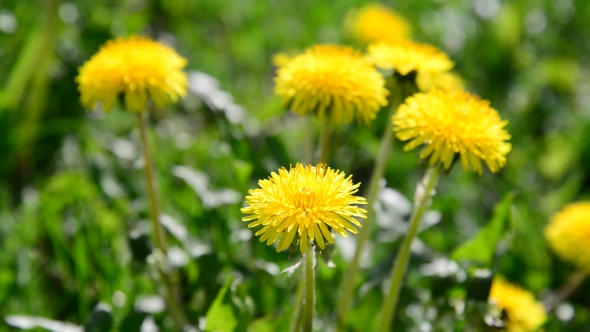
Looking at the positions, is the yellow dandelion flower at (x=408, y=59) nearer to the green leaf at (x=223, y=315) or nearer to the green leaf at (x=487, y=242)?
the green leaf at (x=487, y=242)

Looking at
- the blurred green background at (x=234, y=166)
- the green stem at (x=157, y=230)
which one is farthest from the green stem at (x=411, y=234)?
the green stem at (x=157, y=230)

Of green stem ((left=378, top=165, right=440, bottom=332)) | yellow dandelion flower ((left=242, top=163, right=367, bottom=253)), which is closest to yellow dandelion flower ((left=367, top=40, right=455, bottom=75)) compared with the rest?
green stem ((left=378, top=165, right=440, bottom=332))

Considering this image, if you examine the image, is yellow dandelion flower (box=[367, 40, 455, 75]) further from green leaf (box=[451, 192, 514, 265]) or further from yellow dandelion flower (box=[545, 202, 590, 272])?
yellow dandelion flower (box=[545, 202, 590, 272])

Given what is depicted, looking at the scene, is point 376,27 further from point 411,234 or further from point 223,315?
point 223,315

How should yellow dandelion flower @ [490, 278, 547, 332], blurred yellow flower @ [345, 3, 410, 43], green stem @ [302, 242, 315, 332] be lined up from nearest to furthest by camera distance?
green stem @ [302, 242, 315, 332], yellow dandelion flower @ [490, 278, 547, 332], blurred yellow flower @ [345, 3, 410, 43]

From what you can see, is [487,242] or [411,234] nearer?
[411,234]

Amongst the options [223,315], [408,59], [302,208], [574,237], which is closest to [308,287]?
[302,208]

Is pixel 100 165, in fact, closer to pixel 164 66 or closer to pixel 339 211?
pixel 164 66
